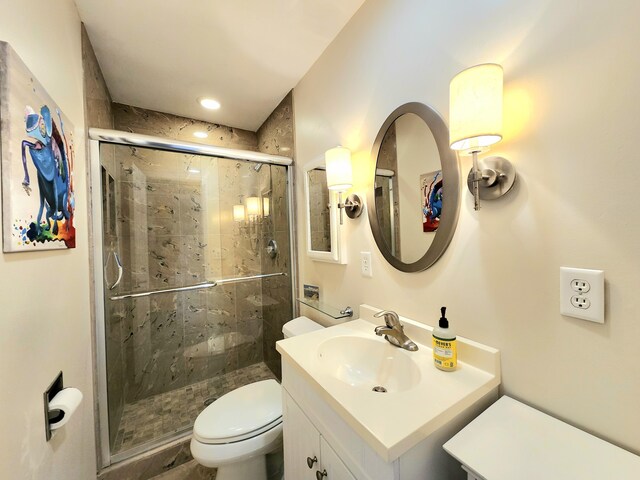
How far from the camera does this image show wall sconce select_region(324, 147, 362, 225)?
1210 millimetres

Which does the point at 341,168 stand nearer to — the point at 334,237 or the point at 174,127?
the point at 334,237

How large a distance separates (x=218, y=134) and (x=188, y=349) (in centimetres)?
195

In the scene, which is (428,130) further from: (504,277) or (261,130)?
(261,130)

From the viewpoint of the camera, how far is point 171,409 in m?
1.74

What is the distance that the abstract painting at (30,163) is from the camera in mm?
581

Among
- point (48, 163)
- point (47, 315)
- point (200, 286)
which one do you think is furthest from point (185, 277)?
point (48, 163)

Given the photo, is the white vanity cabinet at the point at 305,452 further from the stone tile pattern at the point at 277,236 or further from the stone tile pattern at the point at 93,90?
the stone tile pattern at the point at 93,90

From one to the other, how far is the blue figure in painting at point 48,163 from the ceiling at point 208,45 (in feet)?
2.48

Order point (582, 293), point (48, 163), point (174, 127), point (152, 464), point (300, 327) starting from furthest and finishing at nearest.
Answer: point (174, 127), point (300, 327), point (152, 464), point (48, 163), point (582, 293)

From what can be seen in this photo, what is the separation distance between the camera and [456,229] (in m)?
0.83

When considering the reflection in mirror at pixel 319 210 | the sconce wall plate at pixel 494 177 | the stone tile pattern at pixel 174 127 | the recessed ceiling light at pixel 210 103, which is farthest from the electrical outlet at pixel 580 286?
the stone tile pattern at pixel 174 127

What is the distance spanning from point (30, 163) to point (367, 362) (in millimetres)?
1268

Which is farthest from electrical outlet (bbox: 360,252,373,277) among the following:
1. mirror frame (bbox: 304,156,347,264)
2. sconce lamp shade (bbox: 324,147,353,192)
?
sconce lamp shade (bbox: 324,147,353,192)

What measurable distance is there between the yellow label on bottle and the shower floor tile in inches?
66.2
